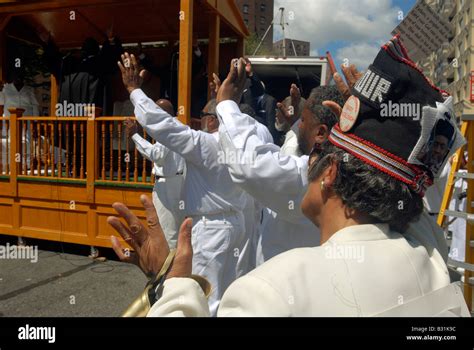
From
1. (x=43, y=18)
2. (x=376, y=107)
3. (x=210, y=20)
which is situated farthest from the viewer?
(x=43, y=18)

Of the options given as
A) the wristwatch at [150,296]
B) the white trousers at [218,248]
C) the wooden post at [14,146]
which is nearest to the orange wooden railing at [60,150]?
the wooden post at [14,146]

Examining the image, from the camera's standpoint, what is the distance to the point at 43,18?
733 cm

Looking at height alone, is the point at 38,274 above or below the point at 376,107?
below

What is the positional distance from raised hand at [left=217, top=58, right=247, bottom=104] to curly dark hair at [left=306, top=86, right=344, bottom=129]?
0.37 metres

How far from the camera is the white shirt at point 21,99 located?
758 cm

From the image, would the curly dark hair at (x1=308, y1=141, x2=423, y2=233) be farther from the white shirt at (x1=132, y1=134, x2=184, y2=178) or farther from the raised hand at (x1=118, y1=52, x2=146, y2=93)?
the white shirt at (x1=132, y1=134, x2=184, y2=178)

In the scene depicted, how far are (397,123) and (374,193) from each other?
0.21 m

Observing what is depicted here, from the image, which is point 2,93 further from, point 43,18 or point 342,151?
point 342,151

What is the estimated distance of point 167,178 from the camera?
14.4ft

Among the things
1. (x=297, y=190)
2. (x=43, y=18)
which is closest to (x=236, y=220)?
(x=297, y=190)

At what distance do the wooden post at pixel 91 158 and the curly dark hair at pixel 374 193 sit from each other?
527 cm

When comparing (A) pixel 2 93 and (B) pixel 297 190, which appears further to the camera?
(A) pixel 2 93

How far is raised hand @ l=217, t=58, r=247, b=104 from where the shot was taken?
6.71ft

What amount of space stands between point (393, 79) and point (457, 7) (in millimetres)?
50767
